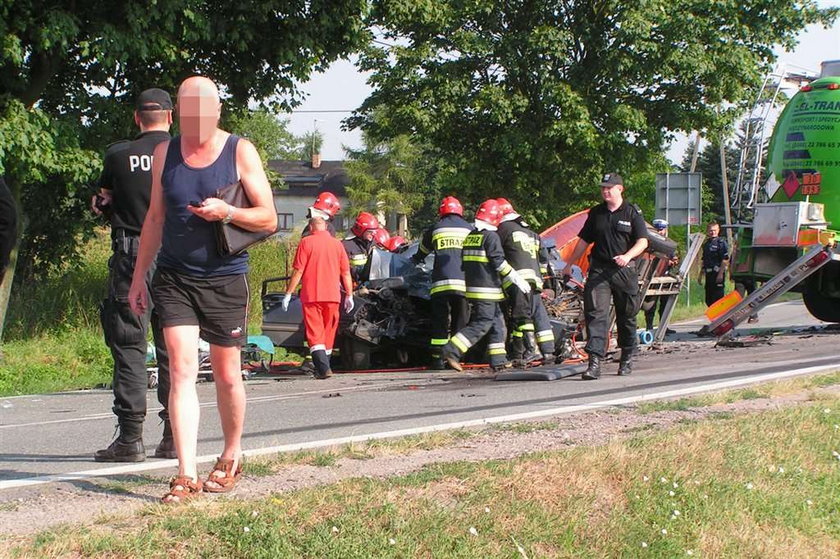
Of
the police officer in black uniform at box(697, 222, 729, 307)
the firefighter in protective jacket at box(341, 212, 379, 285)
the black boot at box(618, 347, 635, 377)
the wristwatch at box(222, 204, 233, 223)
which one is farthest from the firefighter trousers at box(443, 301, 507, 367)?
the police officer in black uniform at box(697, 222, 729, 307)

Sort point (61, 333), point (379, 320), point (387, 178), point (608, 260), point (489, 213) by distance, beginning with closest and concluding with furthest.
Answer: point (608, 260), point (489, 213), point (379, 320), point (61, 333), point (387, 178)

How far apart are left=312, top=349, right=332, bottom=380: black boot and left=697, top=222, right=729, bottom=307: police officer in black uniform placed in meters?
10.4

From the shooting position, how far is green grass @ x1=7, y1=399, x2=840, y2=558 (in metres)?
4.20

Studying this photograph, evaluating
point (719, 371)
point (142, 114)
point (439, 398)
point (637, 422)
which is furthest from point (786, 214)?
point (142, 114)

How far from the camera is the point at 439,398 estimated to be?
30.4 ft

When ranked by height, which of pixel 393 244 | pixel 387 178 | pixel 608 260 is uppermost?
pixel 387 178

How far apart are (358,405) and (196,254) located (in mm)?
4226

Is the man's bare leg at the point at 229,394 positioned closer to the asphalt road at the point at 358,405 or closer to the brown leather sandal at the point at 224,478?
the brown leather sandal at the point at 224,478

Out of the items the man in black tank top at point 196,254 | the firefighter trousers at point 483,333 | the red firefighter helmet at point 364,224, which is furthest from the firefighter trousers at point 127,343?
the red firefighter helmet at point 364,224

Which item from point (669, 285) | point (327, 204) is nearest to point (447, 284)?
point (327, 204)

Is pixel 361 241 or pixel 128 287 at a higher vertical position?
pixel 361 241

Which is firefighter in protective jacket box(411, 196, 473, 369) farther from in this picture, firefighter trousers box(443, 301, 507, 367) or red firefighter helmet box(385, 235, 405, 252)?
red firefighter helmet box(385, 235, 405, 252)

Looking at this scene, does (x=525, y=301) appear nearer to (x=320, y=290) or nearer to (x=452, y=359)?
(x=452, y=359)

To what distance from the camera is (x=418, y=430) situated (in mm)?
6957
